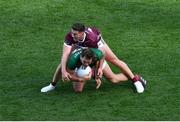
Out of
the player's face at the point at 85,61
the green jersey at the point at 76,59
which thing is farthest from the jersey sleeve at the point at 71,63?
the player's face at the point at 85,61

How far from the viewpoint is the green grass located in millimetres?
6715

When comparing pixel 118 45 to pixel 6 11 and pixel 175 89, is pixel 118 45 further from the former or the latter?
pixel 6 11

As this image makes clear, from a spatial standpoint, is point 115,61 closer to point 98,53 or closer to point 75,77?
point 98,53

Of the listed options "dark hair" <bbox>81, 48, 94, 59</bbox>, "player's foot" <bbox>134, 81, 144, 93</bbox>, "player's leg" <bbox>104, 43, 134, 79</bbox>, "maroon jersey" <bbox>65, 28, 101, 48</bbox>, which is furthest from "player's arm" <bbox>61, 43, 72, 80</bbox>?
"player's foot" <bbox>134, 81, 144, 93</bbox>

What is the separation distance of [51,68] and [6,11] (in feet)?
11.2

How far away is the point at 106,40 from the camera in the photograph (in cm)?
944

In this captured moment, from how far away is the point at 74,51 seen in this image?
7.03 meters

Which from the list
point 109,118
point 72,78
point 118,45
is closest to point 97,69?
point 72,78

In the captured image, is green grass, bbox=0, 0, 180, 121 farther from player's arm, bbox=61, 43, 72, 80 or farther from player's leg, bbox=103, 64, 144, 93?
player's arm, bbox=61, 43, 72, 80

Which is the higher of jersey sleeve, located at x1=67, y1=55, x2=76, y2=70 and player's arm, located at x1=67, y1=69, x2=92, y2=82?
jersey sleeve, located at x1=67, y1=55, x2=76, y2=70

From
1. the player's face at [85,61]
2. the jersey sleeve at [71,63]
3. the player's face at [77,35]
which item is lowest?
the jersey sleeve at [71,63]

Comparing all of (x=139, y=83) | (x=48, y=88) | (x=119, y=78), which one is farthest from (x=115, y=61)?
(x=48, y=88)

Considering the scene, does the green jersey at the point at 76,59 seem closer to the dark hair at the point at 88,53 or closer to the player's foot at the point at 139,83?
the dark hair at the point at 88,53

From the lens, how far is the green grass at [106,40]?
22.0ft
